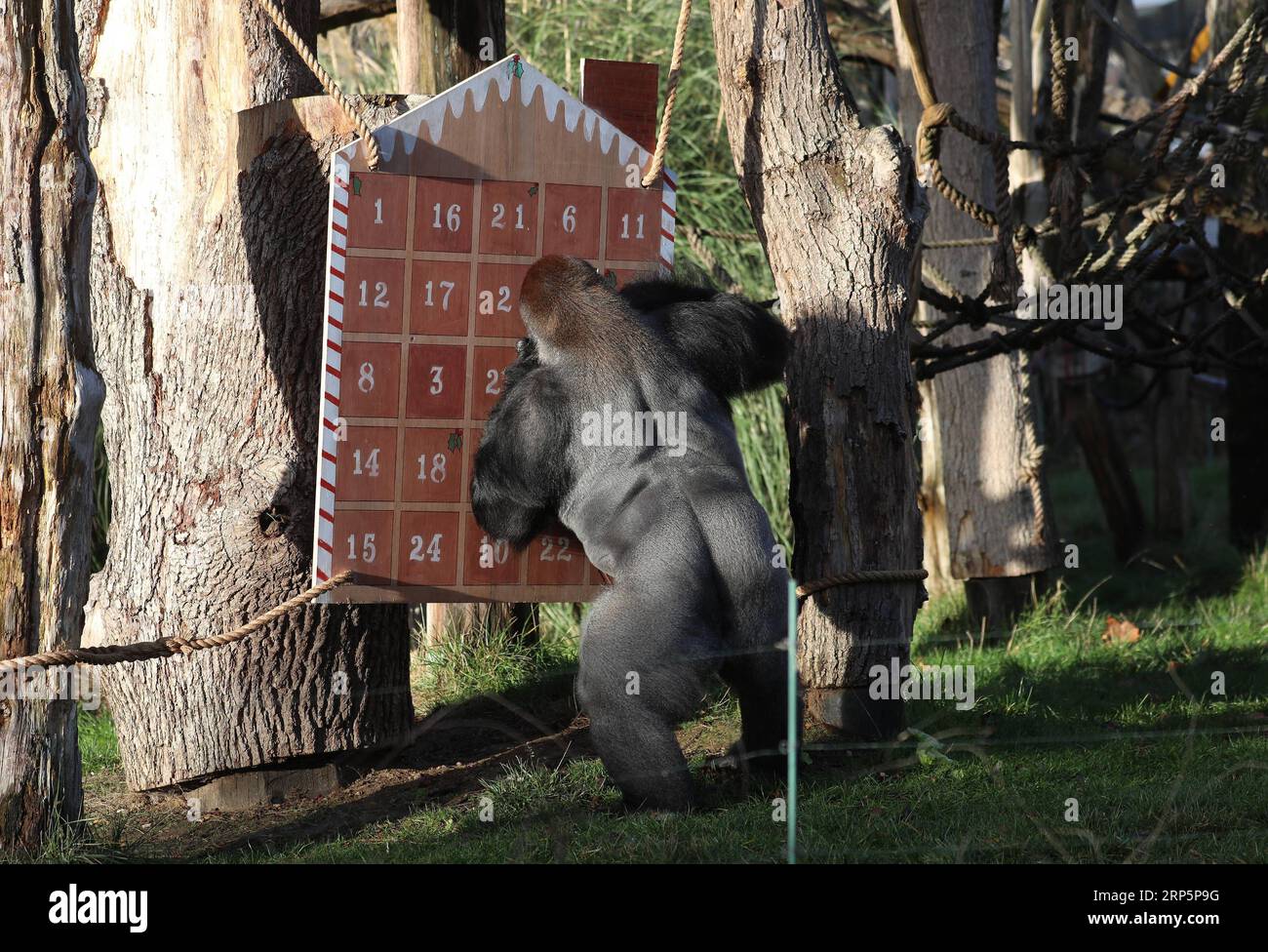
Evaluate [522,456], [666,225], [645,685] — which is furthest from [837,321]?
[645,685]

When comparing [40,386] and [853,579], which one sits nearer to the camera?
[40,386]

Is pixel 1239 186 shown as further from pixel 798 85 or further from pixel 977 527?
pixel 798 85

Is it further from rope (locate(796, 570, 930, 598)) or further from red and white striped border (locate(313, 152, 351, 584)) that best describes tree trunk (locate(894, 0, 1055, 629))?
red and white striped border (locate(313, 152, 351, 584))

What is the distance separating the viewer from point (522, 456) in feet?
11.3

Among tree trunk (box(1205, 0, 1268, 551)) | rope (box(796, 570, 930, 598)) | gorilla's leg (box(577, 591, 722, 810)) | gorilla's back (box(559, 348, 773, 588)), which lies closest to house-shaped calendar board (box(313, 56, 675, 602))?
gorilla's back (box(559, 348, 773, 588))

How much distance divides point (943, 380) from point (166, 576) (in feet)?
11.3

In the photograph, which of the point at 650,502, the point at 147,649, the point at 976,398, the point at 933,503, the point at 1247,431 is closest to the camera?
the point at 147,649

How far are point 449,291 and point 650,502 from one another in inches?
32.5

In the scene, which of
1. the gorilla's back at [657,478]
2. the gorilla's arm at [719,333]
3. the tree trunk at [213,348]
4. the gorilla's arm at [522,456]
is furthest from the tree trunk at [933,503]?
the tree trunk at [213,348]

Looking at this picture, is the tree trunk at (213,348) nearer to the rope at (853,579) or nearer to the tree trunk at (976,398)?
the rope at (853,579)

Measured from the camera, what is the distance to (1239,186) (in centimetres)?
612

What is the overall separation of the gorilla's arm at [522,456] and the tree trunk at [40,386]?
983 millimetres

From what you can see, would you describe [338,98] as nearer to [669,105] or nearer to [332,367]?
[332,367]

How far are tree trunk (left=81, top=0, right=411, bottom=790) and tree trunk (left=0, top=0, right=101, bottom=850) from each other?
612mm
